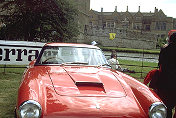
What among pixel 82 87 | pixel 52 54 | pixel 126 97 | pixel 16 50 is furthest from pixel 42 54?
pixel 16 50

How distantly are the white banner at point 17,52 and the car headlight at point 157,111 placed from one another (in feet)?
27.2

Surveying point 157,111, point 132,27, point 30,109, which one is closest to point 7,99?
point 30,109

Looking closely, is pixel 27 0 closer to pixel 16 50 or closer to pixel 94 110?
pixel 16 50

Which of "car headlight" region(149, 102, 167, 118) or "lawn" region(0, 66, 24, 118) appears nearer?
"car headlight" region(149, 102, 167, 118)

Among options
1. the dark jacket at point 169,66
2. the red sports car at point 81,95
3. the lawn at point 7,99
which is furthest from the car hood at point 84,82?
the lawn at point 7,99

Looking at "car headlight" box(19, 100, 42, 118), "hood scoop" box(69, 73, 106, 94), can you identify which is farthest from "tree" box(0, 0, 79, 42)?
"car headlight" box(19, 100, 42, 118)

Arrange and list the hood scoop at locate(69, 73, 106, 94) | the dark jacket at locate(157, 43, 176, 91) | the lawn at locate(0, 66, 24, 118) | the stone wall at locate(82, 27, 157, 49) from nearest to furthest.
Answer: the hood scoop at locate(69, 73, 106, 94) < the dark jacket at locate(157, 43, 176, 91) < the lawn at locate(0, 66, 24, 118) < the stone wall at locate(82, 27, 157, 49)

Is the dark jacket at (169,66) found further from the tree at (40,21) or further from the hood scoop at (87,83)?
the tree at (40,21)

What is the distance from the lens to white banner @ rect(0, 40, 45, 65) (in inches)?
407

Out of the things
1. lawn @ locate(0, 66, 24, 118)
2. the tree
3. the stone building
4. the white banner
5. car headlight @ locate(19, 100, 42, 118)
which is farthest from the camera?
the stone building

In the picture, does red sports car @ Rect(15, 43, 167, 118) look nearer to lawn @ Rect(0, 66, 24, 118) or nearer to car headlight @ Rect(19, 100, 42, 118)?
car headlight @ Rect(19, 100, 42, 118)

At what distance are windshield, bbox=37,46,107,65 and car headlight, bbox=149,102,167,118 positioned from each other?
1.75 meters

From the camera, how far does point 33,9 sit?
642 inches

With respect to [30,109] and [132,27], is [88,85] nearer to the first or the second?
[30,109]
